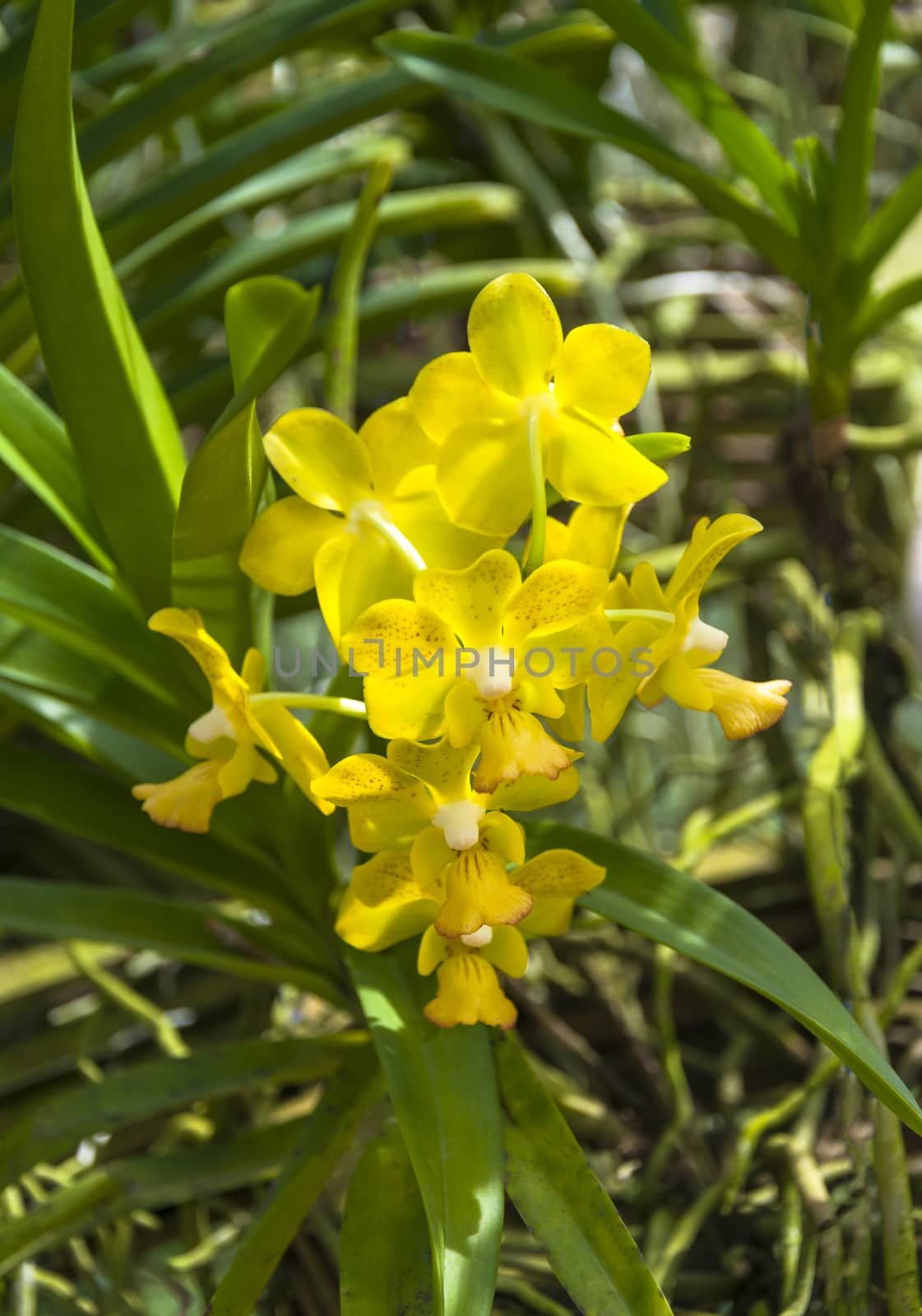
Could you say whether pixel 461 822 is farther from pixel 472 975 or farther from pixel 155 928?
pixel 155 928

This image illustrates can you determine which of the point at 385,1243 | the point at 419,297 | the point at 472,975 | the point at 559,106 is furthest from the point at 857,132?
the point at 385,1243

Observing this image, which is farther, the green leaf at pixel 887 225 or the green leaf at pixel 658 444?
the green leaf at pixel 887 225

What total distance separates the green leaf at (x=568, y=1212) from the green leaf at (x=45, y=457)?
30cm

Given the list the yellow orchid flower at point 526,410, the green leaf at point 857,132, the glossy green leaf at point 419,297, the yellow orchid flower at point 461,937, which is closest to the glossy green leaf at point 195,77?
the glossy green leaf at point 419,297

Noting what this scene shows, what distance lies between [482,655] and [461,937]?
99 mm

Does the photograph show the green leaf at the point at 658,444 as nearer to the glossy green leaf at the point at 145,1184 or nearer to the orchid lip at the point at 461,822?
the orchid lip at the point at 461,822

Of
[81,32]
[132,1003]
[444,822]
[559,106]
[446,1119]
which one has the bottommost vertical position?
[132,1003]

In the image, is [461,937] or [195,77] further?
[195,77]

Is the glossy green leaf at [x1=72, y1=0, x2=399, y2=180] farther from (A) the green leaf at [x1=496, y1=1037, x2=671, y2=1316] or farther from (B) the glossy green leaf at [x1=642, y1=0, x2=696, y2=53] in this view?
(A) the green leaf at [x1=496, y1=1037, x2=671, y2=1316]

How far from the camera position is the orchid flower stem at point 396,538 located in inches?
14.8

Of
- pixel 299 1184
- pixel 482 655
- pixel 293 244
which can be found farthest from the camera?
pixel 293 244

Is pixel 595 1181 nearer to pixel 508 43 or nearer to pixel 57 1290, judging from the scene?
pixel 57 1290

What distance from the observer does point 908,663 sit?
0.68 metres

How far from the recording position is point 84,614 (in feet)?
1.51
